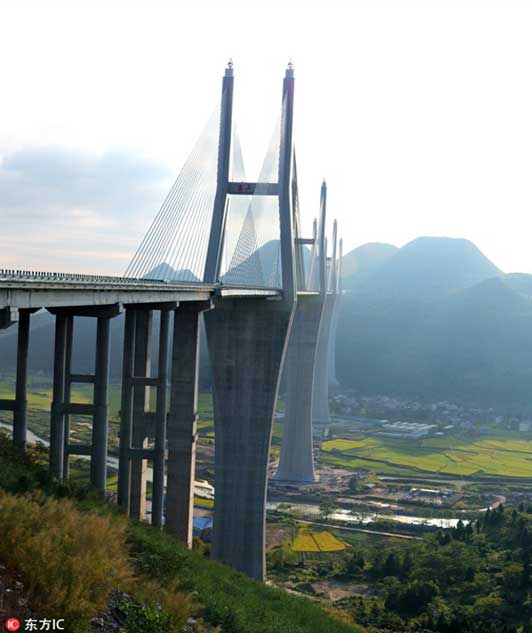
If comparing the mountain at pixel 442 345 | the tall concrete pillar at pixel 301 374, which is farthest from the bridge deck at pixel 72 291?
the mountain at pixel 442 345

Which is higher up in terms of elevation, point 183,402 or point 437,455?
point 183,402

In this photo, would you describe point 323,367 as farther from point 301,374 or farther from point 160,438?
point 160,438

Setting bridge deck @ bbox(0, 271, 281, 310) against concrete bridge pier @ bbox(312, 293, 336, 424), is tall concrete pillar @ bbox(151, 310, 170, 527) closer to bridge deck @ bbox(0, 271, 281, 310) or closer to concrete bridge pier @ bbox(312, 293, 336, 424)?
bridge deck @ bbox(0, 271, 281, 310)

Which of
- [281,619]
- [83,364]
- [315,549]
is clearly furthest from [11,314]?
[83,364]

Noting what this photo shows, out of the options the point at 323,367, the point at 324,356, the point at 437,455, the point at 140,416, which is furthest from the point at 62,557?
the point at 323,367

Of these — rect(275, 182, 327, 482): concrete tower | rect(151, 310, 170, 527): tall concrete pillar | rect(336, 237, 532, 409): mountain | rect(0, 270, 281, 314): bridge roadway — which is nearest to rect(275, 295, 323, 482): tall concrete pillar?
rect(275, 182, 327, 482): concrete tower

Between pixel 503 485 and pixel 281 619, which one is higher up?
pixel 281 619

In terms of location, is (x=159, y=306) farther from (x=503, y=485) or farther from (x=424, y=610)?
(x=503, y=485)
